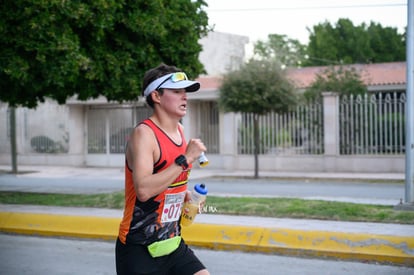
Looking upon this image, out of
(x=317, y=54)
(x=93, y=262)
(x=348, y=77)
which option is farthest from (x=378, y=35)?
(x=93, y=262)

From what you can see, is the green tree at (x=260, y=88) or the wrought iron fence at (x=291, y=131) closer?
the green tree at (x=260, y=88)

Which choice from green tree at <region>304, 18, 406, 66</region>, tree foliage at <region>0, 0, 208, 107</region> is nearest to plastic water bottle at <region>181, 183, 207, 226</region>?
tree foliage at <region>0, 0, 208, 107</region>

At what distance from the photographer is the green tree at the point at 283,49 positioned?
47734 mm

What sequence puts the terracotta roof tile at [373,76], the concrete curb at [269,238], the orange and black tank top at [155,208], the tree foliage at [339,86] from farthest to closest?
the terracotta roof tile at [373,76] < the tree foliage at [339,86] < the concrete curb at [269,238] < the orange and black tank top at [155,208]

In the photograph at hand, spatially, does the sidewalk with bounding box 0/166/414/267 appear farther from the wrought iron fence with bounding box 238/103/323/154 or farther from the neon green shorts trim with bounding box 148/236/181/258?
the wrought iron fence with bounding box 238/103/323/154

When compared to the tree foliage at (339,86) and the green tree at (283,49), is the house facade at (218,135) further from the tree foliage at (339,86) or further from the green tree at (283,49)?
the green tree at (283,49)

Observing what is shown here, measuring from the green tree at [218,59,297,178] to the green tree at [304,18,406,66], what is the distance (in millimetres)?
27103

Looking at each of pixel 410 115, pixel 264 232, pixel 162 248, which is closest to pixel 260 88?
pixel 410 115

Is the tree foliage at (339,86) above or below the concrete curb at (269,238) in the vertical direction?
above

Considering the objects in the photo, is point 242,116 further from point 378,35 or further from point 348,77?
point 378,35

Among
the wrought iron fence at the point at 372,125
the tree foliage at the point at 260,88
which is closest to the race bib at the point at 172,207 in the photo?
the tree foliage at the point at 260,88

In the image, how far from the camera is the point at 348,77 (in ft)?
72.1

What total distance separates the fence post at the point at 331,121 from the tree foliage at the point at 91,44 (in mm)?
8912

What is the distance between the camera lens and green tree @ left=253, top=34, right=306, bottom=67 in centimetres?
4773
